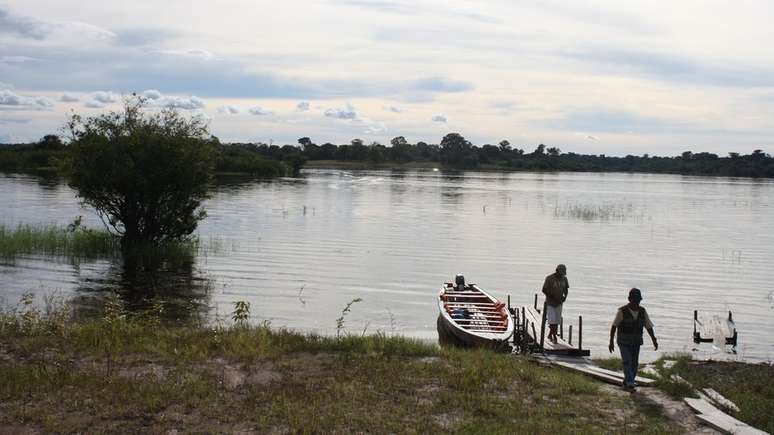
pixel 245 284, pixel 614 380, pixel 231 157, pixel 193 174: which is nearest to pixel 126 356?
pixel 614 380

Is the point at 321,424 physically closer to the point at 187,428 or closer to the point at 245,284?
the point at 187,428

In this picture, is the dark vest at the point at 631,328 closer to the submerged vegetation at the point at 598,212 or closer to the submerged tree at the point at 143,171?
the submerged tree at the point at 143,171

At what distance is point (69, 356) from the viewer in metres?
13.9

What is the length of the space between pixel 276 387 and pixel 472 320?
967cm

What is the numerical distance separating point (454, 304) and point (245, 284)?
10747mm

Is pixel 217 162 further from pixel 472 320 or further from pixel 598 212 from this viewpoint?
pixel 472 320

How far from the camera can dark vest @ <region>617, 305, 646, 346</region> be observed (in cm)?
Answer: 1341

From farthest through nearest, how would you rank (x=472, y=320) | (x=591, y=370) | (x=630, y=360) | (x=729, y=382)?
1. (x=472, y=320)
2. (x=591, y=370)
3. (x=729, y=382)
4. (x=630, y=360)

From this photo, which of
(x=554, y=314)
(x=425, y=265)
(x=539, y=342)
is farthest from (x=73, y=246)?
(x=539, y=342)

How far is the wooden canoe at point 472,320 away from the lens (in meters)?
18.9

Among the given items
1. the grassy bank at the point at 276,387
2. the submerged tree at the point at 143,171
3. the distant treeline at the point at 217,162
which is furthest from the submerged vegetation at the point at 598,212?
the distant treeline at the point at 217,162

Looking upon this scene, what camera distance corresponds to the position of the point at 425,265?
37.3 metres

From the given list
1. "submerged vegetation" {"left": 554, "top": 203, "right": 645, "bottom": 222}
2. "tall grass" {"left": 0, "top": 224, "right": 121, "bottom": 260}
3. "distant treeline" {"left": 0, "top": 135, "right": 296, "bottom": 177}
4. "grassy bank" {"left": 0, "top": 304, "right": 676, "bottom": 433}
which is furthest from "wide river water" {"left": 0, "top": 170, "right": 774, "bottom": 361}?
"distant treeline" {"left": 0, "top": 135, "right": 296, "bottom": 177}

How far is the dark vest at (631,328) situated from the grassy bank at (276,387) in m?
1.04
